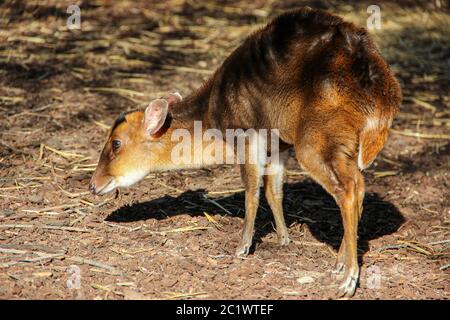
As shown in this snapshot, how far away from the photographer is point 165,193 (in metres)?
7.67

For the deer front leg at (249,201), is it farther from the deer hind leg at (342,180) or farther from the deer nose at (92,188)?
the deer nose at (92,188)

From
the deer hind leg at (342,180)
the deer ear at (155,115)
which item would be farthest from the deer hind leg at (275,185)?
the deer hind leg at (342,180)

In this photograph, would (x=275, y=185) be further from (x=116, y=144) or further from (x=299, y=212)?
(x=116, y=144)

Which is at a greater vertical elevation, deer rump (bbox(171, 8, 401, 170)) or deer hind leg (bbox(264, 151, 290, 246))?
deer rump (bbox(171, 8, 401, 170))

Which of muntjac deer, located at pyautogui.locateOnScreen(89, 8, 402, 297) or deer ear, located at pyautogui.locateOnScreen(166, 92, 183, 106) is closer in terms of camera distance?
muntjac deer, located at pyautogui.locateOnScreen(89, 8, 402, 297)

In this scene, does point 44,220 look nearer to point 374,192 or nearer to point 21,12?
point 374,192

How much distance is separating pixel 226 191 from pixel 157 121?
1285 millimetres

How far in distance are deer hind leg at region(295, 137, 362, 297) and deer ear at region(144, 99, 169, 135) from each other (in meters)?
1.48

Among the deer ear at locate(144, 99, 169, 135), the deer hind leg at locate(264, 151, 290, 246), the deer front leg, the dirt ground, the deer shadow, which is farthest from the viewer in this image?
the deer shadow

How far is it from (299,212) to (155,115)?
5.67 feet

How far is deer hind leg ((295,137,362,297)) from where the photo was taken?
564 centimetres

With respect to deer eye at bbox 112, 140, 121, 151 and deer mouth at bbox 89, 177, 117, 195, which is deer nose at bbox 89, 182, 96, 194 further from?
deer eye at bbox 112, 140, 121, 151

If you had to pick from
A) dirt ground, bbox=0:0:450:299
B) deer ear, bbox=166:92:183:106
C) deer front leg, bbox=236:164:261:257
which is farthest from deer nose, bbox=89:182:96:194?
deer front leg, bbox=236:164:261:257

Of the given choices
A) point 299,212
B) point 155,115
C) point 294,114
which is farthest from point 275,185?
point 155,115
